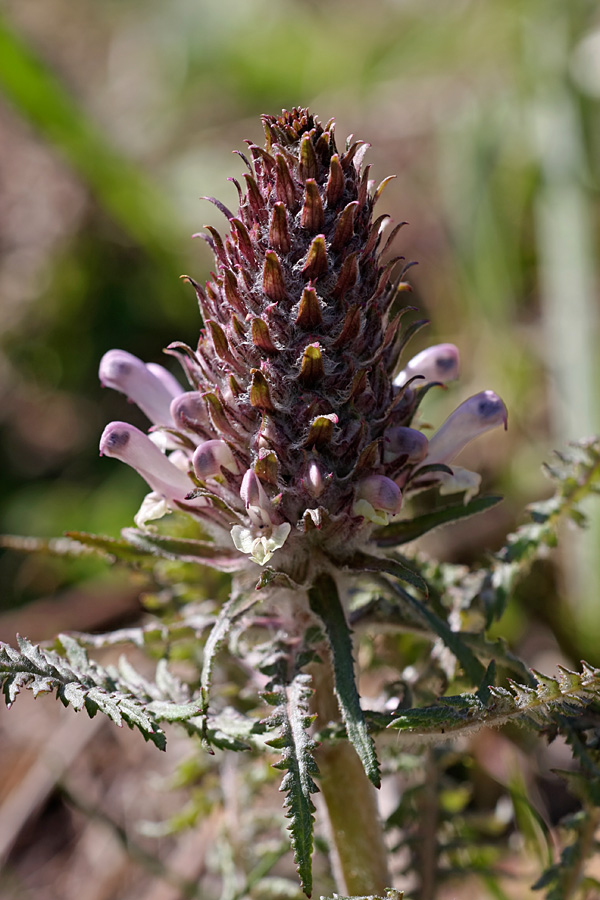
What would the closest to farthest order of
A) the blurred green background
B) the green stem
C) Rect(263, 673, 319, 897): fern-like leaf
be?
Rect(263, 673, 319, 897): fern-like leaf, the green stem, the blurred green background

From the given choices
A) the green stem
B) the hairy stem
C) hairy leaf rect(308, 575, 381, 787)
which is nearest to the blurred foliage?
the hairy stem

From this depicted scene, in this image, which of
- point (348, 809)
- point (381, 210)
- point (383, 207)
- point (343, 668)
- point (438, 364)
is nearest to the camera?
point (343, 668)

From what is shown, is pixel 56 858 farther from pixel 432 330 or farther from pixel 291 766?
pixel 432 330

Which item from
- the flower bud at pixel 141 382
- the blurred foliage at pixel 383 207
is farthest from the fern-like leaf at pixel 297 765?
the blurred foliage at pixel 383 207

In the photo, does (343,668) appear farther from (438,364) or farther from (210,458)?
(438,364)

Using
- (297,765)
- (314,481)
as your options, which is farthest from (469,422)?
(297,765)

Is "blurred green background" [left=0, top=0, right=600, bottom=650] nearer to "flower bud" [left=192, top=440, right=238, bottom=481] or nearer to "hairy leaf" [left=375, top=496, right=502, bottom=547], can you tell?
"hairy leaf" [left=375, top=496, right=502, bottom=547]

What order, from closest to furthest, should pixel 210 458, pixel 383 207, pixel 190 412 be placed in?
pixel 210 458
pixel 190 412
pixel 383 207
